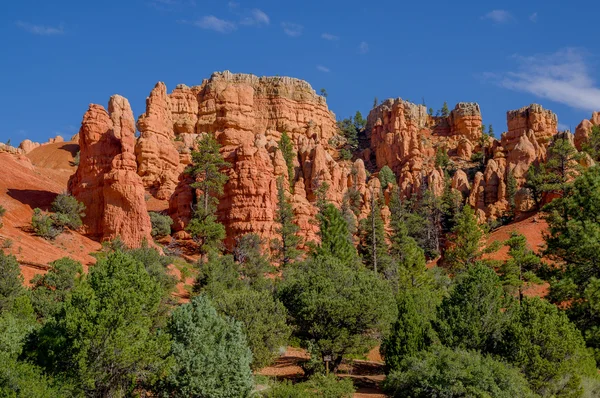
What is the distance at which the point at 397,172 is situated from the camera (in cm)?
10088

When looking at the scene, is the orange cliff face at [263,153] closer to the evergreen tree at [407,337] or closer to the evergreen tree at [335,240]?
the evergreen tree at [335,240]

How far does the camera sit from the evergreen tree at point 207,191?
52.4m

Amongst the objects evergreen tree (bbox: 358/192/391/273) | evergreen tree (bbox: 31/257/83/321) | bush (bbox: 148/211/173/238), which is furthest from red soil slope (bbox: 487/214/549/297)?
evergreen tree (bbox: 31/257/83/321)

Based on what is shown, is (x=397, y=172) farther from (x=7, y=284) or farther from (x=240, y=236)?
(x=7, y=284)

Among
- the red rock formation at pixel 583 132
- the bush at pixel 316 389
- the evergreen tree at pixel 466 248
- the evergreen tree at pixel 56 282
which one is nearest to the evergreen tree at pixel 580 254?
the bush at pixel 316 389

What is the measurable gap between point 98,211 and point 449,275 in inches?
1398

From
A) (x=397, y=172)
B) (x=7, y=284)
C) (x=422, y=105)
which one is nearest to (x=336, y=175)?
(x=397, y=172)

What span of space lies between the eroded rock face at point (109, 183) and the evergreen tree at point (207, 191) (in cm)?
532

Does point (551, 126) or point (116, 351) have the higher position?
point (551, 126)

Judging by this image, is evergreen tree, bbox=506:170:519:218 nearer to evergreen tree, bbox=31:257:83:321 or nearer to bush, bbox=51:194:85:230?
bush, bbox=51:194:85:230

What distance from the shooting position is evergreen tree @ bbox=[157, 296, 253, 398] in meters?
21.8

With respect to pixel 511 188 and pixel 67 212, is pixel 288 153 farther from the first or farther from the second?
pixel 67 212

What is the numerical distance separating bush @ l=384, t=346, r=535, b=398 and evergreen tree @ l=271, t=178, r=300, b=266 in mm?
29890

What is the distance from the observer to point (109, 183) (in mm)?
49625
